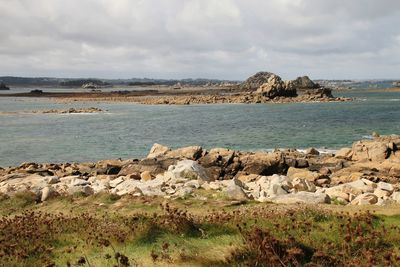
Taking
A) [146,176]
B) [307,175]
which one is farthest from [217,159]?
[307,175]

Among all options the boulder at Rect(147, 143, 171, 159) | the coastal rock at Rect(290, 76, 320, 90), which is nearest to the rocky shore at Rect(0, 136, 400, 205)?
the boulder at Rect(147, 143, 171, 159)

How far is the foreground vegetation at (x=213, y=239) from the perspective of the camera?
333 inches

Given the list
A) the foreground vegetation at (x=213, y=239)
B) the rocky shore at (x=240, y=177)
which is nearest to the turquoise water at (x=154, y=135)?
the rocky shore at (x=240, y=177)

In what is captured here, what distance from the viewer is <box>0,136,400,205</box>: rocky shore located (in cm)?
1730

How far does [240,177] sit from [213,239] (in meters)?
15.7

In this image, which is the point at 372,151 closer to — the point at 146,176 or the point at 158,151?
the point at 158,151

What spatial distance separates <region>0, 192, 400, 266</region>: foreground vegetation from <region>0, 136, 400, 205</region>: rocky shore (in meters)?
3.76

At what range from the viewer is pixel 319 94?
13262cm

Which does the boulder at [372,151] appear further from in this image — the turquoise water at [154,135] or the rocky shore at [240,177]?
the turquoise water at [154,135]

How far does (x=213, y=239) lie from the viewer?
1008 cm

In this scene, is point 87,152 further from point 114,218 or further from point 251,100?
point 251,100

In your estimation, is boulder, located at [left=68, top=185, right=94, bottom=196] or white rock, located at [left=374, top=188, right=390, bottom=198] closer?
boulder, located at [left=68, top=185, right=94, bottom=196]

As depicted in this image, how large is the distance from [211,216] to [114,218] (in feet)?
9.51

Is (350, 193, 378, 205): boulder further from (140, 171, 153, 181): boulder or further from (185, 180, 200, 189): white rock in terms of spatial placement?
(140, 171, 153, 181): boulder
